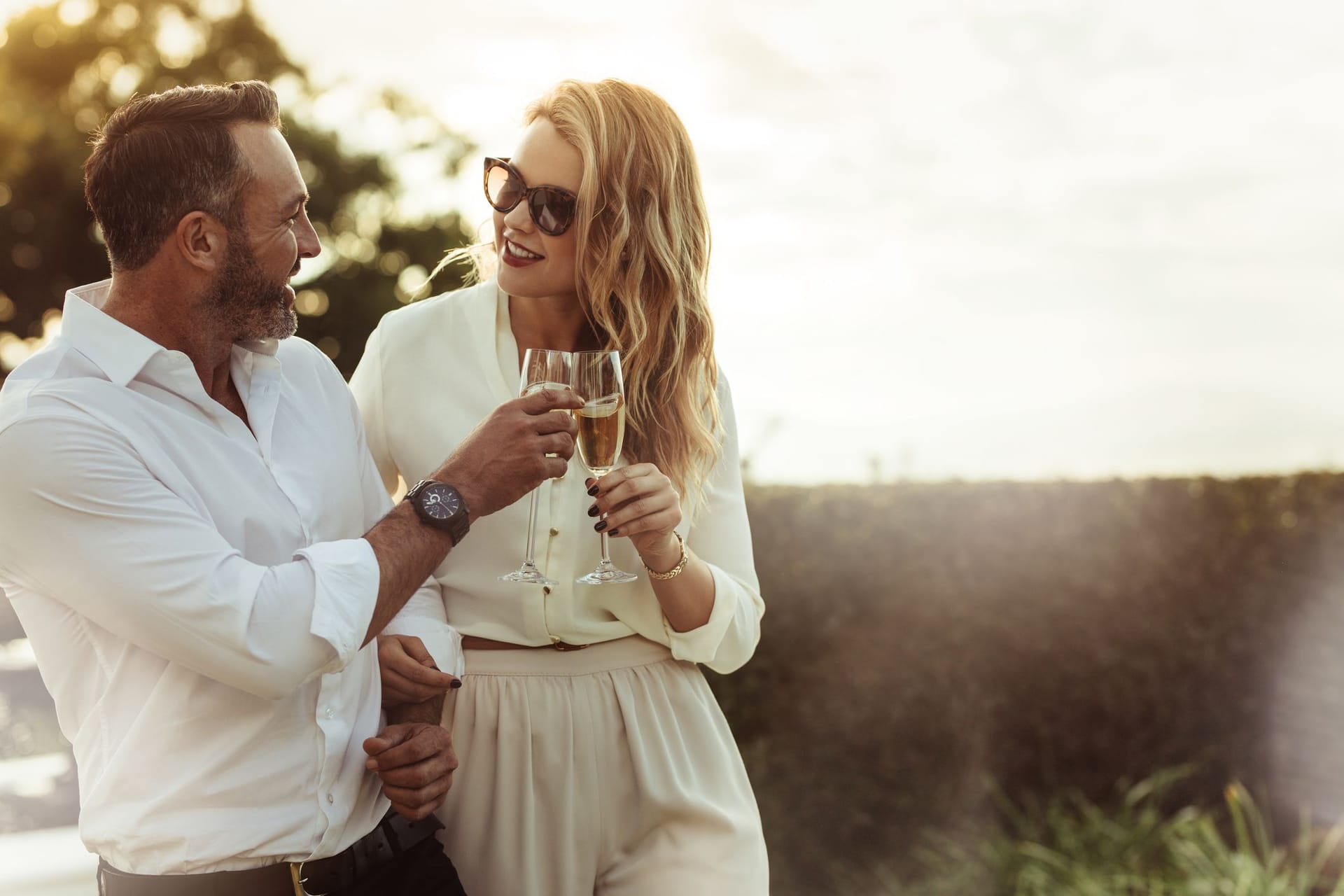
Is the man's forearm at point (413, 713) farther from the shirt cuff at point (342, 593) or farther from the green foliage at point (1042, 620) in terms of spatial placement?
the green foliage at point (1042, 620)

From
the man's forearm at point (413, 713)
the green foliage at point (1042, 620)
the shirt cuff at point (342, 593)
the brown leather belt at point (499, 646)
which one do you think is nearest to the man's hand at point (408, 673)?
the man's forearm at point (413, 713)

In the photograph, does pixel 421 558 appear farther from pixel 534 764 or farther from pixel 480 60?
pixel 480 60

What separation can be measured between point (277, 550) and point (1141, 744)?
516cm

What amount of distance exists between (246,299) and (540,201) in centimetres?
74

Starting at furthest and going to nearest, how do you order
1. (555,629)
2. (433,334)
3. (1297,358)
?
(1297,358)
(433,334)
(555,629)

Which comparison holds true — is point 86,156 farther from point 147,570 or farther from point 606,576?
point 147,570

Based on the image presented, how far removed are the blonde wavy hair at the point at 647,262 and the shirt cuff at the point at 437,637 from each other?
1.98 feet

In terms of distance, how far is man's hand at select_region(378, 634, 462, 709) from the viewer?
2.41 m

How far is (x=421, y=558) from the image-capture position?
6.70ft

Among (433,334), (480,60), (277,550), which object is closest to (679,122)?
(433,334)

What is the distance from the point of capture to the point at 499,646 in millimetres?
2686

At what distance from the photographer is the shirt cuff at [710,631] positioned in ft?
8.79

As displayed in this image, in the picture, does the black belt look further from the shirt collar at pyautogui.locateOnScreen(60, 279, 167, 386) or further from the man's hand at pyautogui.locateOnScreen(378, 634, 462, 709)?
the shirt collar at pyautogui.locateOnScreen(60, 279, 167, 386)

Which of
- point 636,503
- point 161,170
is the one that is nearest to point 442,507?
point 636,503
